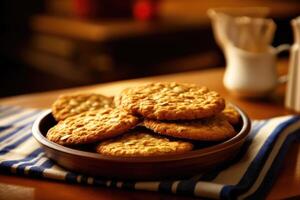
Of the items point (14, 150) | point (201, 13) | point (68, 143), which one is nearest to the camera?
point (68, 143)

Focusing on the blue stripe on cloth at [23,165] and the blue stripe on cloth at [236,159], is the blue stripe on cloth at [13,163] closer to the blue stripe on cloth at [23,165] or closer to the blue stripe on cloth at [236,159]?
the blue stripe on cloth at [23,165]

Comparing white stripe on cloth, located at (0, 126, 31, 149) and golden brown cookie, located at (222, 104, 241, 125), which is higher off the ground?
golden brown cookie, located at (222, 104, 241, 125)

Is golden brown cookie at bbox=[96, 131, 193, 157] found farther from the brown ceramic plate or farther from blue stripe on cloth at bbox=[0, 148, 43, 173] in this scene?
blue stripe on cloth at bbox=[0, 148, 43, 173]

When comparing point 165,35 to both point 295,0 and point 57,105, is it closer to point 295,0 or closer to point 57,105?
point 295,0

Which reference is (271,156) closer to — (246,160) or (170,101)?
(246,160)

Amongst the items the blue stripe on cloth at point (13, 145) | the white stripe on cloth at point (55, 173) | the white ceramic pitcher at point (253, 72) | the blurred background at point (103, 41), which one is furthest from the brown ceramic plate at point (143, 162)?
the blurred background at point (103, 41)

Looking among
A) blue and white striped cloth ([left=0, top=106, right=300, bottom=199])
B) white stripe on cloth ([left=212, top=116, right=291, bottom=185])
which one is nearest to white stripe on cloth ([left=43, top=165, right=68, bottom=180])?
blue and white striped cloth ([left=0, top=106, right=300, bottom=199])

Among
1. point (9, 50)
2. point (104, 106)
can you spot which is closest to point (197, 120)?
point (104, 106)

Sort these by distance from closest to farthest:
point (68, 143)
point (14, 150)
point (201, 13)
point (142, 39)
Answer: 1. point (68, 143)
2. point (14, 150)
3. point (142, 39)
4. point (201, 13)
